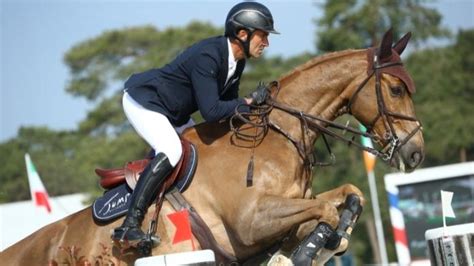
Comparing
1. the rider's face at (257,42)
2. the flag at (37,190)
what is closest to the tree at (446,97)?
the flag at (37,190)

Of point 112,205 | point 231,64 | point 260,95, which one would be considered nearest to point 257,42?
point 231,64

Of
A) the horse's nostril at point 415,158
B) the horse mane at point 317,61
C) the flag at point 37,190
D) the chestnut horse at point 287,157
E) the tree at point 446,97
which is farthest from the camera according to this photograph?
the tree at point 446,97

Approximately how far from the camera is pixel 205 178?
6.84 meters

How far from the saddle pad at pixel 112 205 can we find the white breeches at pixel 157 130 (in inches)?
17.5

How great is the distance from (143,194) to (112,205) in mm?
424

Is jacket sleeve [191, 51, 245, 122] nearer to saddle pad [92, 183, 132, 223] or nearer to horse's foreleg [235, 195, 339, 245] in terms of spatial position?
horse's foreleg [235, 195, 339, 245]

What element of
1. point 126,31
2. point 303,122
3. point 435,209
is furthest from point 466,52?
point 303,122

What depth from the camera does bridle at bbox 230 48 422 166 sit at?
6.79 meters

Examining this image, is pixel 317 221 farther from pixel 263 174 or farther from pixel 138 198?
pixel 138 198

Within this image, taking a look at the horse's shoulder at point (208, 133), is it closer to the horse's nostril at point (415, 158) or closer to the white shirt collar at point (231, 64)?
the white shirt collar at point (231, 64)

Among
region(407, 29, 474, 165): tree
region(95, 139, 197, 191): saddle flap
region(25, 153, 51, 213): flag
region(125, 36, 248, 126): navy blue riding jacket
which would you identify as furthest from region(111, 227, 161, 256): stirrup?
region(407, 29, 474, 165): tree

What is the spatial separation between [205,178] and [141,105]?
29.0 inches

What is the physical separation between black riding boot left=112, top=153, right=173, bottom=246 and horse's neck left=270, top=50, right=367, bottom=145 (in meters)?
0.93

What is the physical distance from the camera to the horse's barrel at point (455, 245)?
20.4ft
